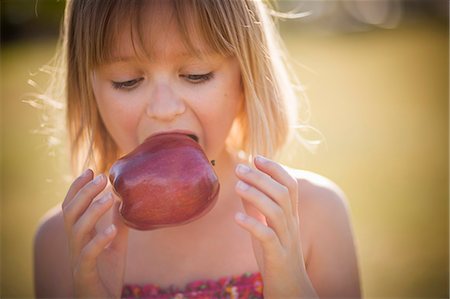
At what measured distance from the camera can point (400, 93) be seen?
20.9 ft

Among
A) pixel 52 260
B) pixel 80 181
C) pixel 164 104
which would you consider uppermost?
pixel 164 104

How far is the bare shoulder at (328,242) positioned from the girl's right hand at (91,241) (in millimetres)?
632

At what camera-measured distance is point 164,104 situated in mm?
1436

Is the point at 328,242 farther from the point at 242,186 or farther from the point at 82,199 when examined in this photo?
the point at 82,199

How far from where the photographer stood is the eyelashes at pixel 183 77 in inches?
59.5

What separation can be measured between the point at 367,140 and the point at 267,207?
4128 mm

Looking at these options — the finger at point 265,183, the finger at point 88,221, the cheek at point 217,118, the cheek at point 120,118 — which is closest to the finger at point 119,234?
the finger at point 88,221

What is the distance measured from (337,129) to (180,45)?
4506mm

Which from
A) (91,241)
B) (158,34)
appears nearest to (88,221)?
(91,241)

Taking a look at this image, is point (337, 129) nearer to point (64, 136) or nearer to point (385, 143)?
point (385, 143)

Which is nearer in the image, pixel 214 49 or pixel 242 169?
pixel 242 169

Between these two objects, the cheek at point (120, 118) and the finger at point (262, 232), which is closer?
the finger at point (262, 232)

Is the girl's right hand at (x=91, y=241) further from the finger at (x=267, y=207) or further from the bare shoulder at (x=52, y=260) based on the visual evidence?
the bare shoulder at (x=52, y=260)

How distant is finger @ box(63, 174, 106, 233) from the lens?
1335mm
